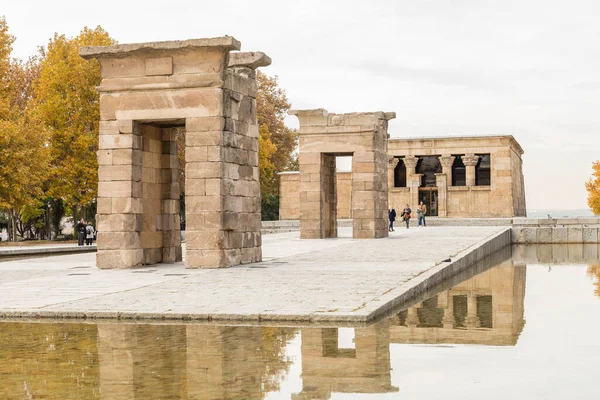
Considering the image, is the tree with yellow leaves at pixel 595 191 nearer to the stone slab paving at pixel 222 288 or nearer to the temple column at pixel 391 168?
the temple column at pixel 391 168

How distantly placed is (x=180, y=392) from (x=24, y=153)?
31179 millimetres

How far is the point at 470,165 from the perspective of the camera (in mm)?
60156

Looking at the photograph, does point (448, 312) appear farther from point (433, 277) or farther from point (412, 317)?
point (433, 277)

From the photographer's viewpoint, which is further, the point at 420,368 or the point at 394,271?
the point at 394,271

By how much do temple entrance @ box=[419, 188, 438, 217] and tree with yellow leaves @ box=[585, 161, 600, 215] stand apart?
82.4ft

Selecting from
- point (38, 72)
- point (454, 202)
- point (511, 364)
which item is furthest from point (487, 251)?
point (454, 202)

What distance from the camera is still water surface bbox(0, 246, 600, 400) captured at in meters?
5.81

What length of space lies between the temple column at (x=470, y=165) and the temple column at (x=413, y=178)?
3470 mm

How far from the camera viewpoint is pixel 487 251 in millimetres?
24031

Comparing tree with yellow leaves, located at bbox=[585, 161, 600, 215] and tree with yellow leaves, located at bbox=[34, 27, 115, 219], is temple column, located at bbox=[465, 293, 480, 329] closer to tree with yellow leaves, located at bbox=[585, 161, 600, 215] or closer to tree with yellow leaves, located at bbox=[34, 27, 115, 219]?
tree with yellow leaves, located at bbox=[34, 27, 115, 219]

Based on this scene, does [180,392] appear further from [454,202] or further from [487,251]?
[454,202]

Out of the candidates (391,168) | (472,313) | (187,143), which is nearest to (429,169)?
(391,168)

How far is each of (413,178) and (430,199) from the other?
224 cm

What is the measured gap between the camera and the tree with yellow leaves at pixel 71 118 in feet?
131
